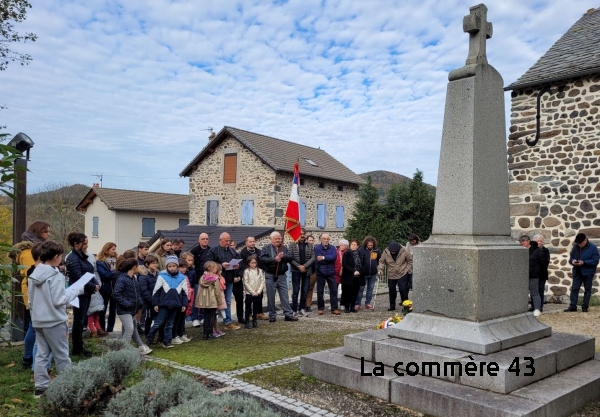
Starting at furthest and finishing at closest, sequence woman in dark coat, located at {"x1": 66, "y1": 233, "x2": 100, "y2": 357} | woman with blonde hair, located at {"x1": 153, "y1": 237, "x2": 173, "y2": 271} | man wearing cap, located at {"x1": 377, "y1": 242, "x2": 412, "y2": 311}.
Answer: man wearing cap, located at {"x1": 377, "y1": 242, "x2": 412, "y2": 311}
woman with blonde hair, located at {"x1": 153, "y1": 237, "x2": 173, "y2": 271}
woman in dark coat, located at {"x1": 66, "y1": 233, "x2": 100, "y2": 357}

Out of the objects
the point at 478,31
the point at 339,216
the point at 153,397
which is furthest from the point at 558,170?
the point at 339,216

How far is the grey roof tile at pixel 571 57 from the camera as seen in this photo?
10.6 metres

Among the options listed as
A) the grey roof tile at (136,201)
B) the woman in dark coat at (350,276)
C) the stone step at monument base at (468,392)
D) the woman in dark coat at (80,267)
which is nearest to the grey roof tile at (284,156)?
the grey roof tile at (136,201)

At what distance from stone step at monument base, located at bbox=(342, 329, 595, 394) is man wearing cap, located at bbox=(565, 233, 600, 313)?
492 cm

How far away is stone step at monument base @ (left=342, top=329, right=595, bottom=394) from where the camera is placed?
4.05 meters

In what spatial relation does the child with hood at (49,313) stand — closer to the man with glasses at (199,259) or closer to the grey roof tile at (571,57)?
the man with glasses at (199,259)

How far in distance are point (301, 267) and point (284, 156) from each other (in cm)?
1561

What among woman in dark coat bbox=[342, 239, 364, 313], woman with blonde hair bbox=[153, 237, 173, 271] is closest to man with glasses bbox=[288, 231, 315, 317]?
woman in dark coat bbox=[342, 239, 364, 313]

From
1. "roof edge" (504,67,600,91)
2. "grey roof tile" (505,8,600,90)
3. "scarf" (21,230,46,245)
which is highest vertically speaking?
"grey roof tile" (505,8,600,90)

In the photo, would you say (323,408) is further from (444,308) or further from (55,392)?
(55,392)

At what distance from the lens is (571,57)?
1141cm

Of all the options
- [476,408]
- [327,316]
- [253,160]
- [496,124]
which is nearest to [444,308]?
[476,408]

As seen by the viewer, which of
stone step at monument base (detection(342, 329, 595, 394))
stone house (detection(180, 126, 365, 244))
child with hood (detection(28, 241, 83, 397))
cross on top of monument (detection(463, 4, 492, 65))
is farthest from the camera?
stone house (detection(180, 126, 365, 244))

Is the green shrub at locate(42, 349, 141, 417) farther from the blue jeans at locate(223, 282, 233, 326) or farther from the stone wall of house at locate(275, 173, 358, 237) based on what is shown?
the stone wall of house at locate(275, 173, 358, 237)
